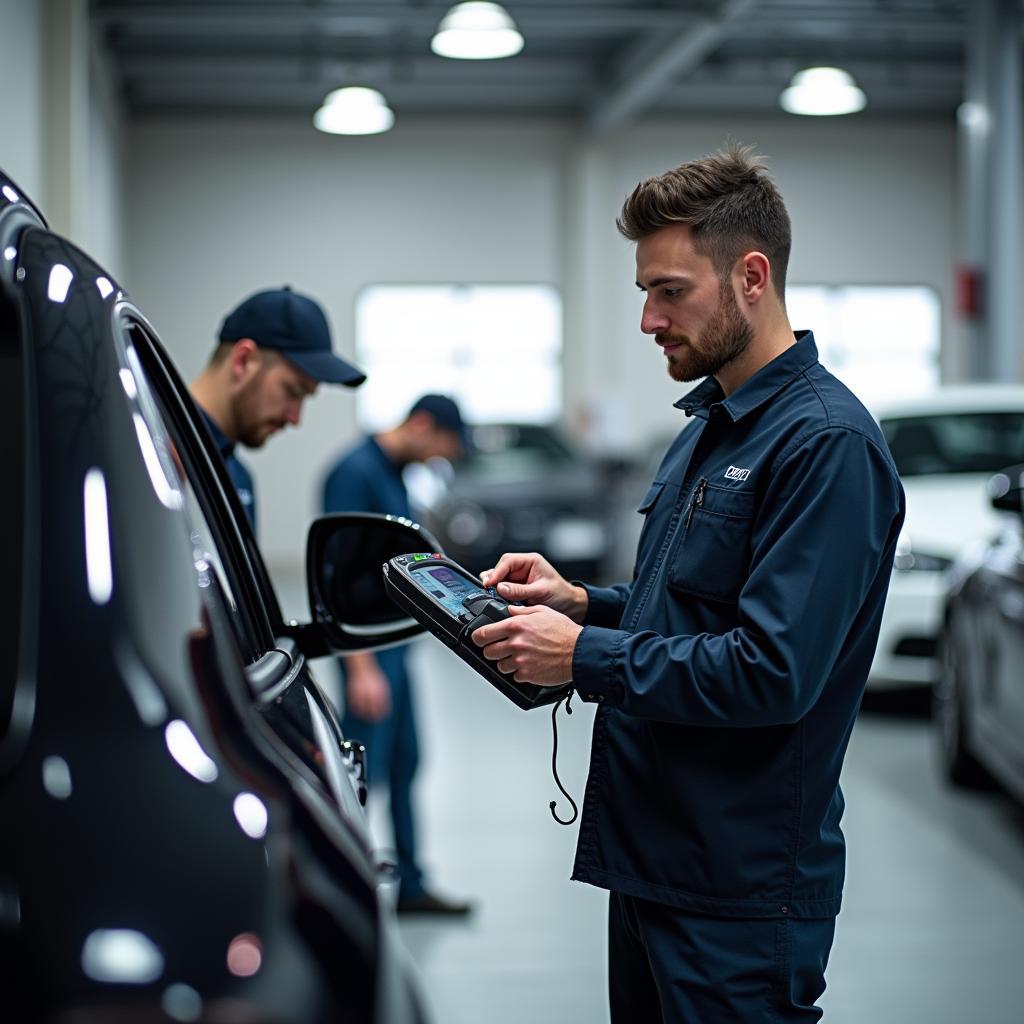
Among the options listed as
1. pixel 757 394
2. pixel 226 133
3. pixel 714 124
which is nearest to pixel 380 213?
pixel 226 133

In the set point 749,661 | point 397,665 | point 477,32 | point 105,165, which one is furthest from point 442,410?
point 105,165

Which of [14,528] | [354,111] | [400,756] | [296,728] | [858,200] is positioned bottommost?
[400,756]

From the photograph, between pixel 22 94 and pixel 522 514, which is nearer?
pixel 22 94

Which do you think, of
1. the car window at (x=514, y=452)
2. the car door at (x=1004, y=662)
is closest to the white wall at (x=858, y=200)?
the car window at (x=514, y=452)

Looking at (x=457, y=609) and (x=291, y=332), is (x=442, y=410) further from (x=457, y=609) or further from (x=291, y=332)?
(x=457, y=609)

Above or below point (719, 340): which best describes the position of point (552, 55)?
above

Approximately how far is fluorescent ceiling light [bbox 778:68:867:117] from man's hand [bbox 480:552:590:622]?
458 inches

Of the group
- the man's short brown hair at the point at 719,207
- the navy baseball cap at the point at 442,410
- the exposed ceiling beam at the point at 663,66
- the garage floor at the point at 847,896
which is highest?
the exposed ceiling beam at the point at 663,66

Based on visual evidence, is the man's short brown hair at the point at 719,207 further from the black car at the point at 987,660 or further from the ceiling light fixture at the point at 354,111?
the ceiling light fixture at the point at 354,111

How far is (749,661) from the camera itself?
6.11 ft

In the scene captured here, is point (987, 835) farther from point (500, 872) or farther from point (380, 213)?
point (380, 213)

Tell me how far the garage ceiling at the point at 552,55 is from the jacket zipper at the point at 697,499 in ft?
36.3

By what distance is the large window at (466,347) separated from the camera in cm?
1834

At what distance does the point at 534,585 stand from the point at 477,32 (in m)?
8.28
